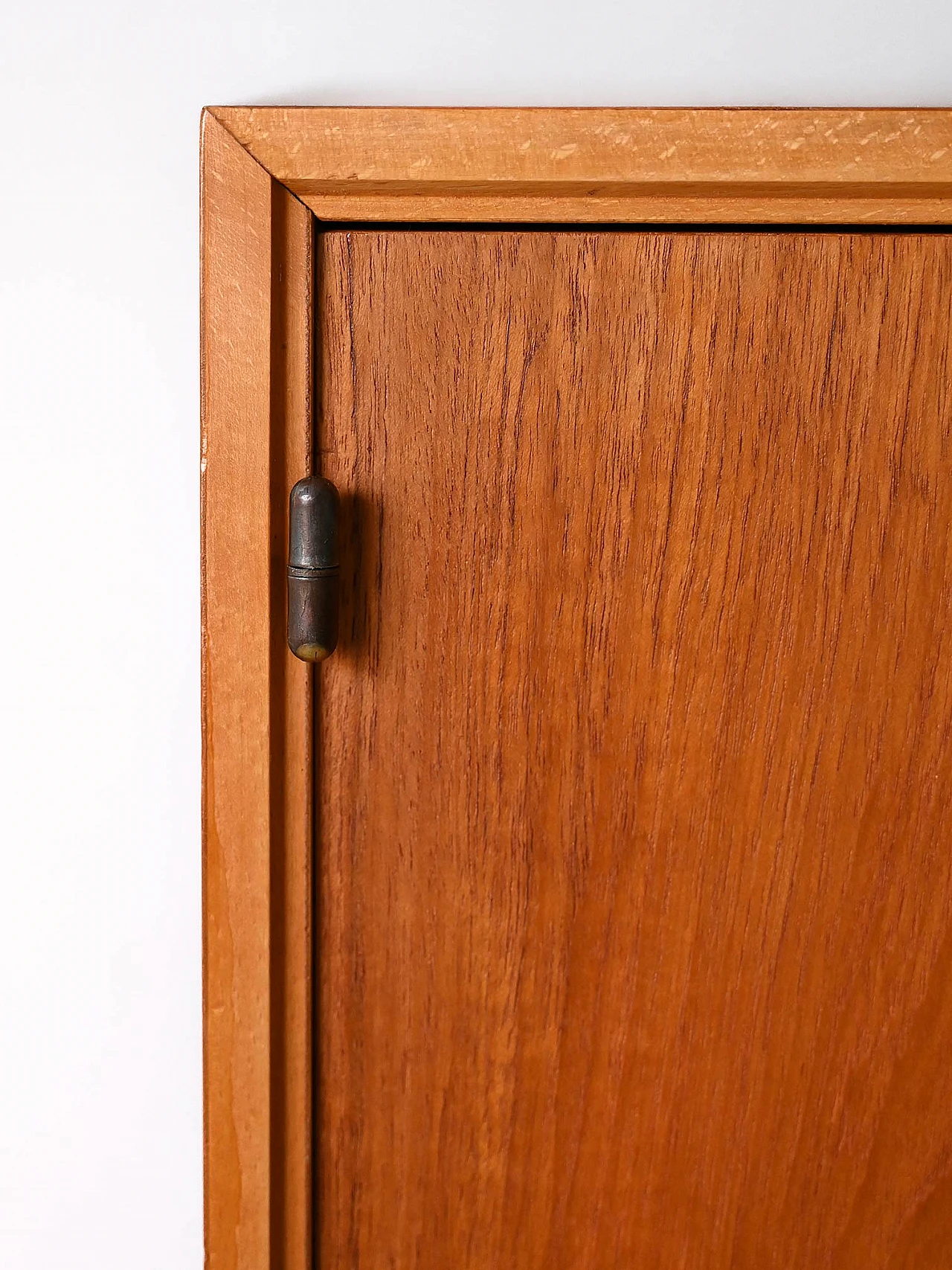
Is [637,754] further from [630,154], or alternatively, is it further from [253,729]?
[630,154]

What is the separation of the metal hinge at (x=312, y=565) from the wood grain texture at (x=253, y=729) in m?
0.02

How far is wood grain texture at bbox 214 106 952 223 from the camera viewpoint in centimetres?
47

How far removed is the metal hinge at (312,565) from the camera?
0.49 m

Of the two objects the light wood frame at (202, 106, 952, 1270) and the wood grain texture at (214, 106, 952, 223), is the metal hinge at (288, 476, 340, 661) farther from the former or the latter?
the wood grain texture at (214, 106, 952, 223)

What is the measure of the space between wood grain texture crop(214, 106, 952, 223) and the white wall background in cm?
3

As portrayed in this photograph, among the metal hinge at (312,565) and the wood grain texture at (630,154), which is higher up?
the wood grain texture at (630,154)

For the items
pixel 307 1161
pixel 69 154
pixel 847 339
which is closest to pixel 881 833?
pixel 847 339

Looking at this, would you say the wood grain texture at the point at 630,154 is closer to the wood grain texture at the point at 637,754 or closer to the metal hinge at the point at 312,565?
the wood grain texture at the point at 637,754

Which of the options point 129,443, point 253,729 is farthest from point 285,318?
point 253,729

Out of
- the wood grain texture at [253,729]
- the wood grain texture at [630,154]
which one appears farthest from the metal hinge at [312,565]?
the wood grain texture at [630,154]

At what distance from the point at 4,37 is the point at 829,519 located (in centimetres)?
55

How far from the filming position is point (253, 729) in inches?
→ 19.9

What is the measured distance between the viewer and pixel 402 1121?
549 millimetres

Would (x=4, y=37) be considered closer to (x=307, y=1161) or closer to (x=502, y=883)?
(x=502, y=883)
